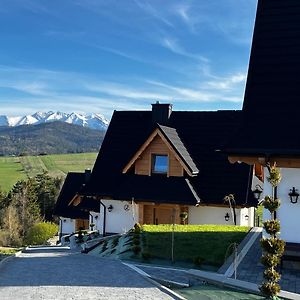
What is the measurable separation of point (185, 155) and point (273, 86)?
315 inches

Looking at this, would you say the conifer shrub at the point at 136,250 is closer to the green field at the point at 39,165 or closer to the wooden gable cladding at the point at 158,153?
the wooden gable cladding at the point at 158,153

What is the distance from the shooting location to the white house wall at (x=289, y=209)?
10.5 meters

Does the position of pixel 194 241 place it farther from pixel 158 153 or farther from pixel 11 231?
pixel 11 231

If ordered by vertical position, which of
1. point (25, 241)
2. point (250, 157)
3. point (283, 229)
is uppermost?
point (250, 157)

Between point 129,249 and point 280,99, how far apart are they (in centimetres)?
596

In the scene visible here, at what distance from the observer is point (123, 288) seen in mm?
9312

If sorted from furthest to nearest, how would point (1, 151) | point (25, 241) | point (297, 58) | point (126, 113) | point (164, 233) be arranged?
point (1, 151), point (25, 241), point (126, 113), point (164, 233), point (297, 58)

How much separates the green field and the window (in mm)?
67510

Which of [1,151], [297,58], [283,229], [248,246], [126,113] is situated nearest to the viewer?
[283,229]

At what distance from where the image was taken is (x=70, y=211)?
31266mm

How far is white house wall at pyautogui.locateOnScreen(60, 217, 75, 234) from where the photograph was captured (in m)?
31.4

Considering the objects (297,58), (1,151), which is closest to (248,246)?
(297,58)

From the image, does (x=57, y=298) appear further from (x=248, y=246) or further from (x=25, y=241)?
(x=25, y=241)

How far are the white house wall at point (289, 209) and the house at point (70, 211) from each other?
66.8ft
